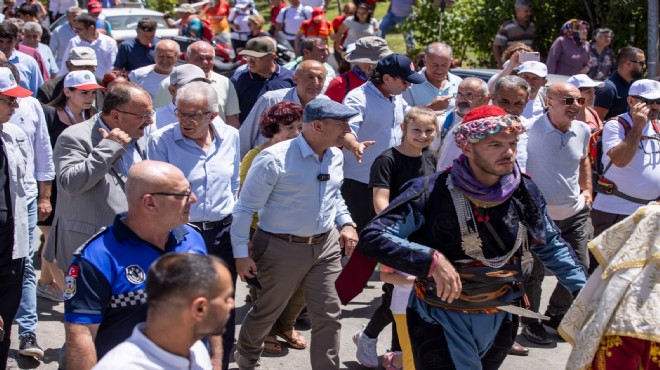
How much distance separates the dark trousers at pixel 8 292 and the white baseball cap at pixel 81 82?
1927 mm

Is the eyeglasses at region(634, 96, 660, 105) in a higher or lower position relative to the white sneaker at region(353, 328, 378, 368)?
higher

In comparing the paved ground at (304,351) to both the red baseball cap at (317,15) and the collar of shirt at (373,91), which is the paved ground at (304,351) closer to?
the collar of shirt at (373,91)

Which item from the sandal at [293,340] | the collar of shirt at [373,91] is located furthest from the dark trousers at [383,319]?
the collar of shirt at [373,91]

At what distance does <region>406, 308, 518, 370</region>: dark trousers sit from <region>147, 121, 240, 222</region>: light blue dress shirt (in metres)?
1.65

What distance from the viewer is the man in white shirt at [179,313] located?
10.5ft

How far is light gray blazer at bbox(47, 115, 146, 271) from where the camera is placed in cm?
548

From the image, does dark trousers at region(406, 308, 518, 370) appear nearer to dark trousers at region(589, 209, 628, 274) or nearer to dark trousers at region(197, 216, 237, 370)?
dark trousers at region(197, 216, 237, 370)

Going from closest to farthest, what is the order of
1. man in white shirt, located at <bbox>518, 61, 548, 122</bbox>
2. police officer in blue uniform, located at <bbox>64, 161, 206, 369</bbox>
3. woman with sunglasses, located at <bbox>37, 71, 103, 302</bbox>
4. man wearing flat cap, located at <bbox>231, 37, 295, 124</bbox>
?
police officer in blue uniform, located at <bbox>64, 161, 206, 369</bbox>, woman with sunglasses, located at <bbox>37, 71, 103, 302</bbox>, man in white shirt, located at <bbox>518, 61, 548, 122</bbox>, man wearing flat cap, located at <bbox>231, 37, 295, 124</bbox>

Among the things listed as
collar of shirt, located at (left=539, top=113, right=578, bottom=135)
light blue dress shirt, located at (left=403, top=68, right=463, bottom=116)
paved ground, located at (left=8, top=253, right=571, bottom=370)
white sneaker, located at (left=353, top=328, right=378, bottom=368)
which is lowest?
paved ground, located at (left=8, top=253, right=571, bottom=370)

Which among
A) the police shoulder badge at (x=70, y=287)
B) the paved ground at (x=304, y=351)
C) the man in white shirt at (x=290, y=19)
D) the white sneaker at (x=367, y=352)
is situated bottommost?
the man in white shirt at (x=290, y=19)

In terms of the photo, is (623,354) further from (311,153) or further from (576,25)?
(576,25)

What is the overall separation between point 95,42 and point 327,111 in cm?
810

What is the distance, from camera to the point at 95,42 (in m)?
13.2

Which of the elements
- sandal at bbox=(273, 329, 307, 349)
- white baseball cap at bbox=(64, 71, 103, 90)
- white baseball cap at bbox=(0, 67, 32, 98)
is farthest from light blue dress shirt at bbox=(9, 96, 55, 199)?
sandal at bbox=(273, 329, 307, 349)
